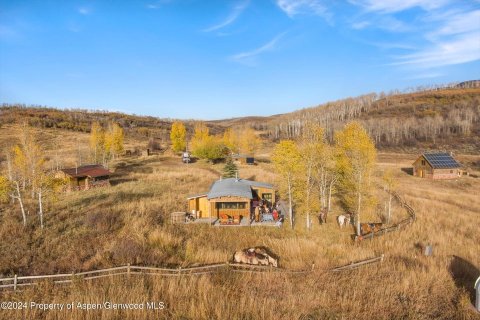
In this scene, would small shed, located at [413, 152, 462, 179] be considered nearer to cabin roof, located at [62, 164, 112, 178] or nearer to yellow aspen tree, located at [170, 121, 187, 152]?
yellow aspen tree, located at [170, 121, 187, 152]

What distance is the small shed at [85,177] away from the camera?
130ft

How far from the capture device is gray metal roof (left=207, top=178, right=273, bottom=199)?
1091 inches

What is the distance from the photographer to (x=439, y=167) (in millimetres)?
53781

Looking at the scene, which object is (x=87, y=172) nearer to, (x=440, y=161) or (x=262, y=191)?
(x=262, y=191)

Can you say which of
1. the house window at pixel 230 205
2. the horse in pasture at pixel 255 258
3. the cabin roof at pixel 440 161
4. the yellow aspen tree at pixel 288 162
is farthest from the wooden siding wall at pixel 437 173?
the horse in pasture at pixel 255 258

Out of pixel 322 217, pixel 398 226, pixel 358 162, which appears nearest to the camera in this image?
pixel 358 162

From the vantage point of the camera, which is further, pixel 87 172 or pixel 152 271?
pixel 87 172

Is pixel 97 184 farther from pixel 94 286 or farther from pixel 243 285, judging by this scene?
pixel 243 285

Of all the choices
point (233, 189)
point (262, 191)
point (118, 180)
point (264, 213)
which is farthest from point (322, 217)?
point (118, 180)

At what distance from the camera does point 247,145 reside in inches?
3019

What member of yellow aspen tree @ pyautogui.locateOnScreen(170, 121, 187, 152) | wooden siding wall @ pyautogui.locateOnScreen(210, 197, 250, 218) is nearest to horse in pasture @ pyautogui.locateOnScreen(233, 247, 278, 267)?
wooden siding wall @ pyautogui.locateOnScreen(210, 197, 250, 218)

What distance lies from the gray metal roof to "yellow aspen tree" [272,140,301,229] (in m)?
3.83

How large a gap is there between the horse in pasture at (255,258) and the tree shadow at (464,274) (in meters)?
8.99

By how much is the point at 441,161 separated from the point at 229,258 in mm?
54001
